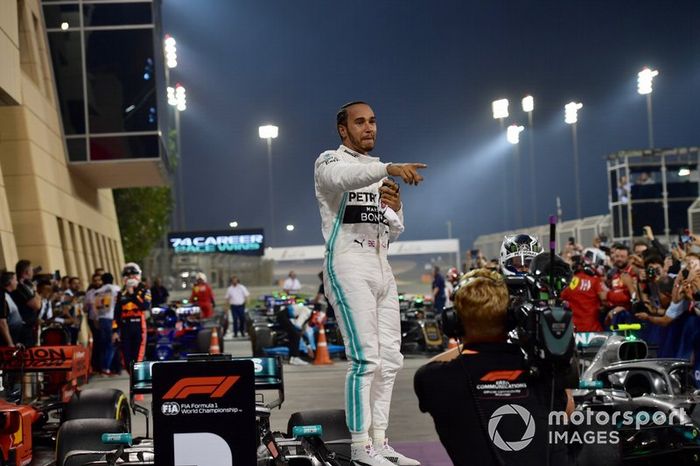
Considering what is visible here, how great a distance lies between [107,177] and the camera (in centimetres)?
3428

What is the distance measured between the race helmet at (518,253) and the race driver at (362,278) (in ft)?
4.81

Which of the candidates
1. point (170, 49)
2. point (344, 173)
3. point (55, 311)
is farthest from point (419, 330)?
point (170, 49)

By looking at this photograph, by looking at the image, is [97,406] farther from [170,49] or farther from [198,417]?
[170,49]

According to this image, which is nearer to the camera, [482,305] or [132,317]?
[482,305]

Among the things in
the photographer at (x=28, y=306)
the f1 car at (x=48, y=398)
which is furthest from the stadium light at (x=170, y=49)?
the f1 car at (x=48, y=398)

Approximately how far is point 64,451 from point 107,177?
28024 mm

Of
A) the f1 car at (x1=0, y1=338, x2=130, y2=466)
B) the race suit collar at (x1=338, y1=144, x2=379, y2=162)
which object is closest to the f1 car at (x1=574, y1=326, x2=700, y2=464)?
the race suit collar at (x1=338, y1=144, x2=379, y2=162)

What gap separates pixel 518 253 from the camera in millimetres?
7504

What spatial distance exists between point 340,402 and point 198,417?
7406 millimetres

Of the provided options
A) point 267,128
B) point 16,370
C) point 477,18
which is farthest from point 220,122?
point 16,370

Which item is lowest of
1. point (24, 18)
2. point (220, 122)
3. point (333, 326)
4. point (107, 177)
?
point (333, 326)

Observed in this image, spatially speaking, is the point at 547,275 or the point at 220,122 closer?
the point at 547,275

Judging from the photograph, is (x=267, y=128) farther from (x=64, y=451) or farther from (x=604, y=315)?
(x=64, y=451)

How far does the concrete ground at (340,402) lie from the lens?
8.76 metres
